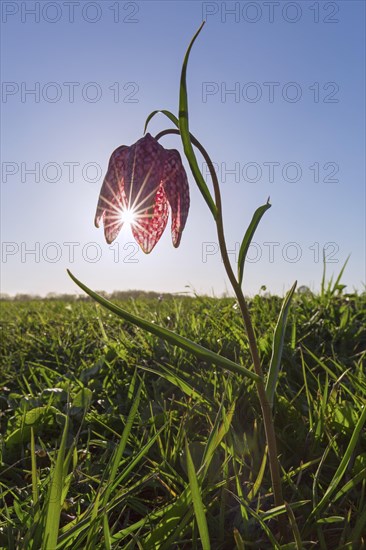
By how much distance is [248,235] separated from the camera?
1.25 metres

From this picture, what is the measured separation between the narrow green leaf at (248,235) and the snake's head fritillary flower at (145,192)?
158 millimetres

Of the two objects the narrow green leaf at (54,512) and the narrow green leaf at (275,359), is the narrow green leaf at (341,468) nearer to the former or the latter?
the narrow green leaf at (275,359)

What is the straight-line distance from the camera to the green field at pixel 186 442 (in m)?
1.24

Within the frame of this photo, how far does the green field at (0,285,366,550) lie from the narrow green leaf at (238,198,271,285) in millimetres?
297

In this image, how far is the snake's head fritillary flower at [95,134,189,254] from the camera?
1307 mm

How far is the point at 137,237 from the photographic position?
56.6 inches

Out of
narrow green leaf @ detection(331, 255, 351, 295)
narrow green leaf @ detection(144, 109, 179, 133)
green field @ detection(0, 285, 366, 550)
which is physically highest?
narrow green leaf @ detection(144, 109, 179, 133)

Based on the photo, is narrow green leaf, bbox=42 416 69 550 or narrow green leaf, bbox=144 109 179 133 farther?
narrow green leaf, bbox=144 109 179 133

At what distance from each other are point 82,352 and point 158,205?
159 centimetres

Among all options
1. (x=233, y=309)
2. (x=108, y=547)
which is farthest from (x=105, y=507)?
(x=233, y=309)

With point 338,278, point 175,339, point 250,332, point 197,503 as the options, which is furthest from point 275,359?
point 338,278

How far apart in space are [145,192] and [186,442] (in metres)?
0.58

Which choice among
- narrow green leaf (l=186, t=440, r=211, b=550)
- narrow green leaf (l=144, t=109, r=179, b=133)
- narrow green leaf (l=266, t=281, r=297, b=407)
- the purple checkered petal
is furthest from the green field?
narrow green leaf (l=144, t=109, r=179, b=133)

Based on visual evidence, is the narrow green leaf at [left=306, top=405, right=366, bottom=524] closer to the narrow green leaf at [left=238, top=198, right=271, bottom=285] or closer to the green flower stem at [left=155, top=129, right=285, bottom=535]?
the green flower stem at [left=155, top=129, right=285, bottom=535]
